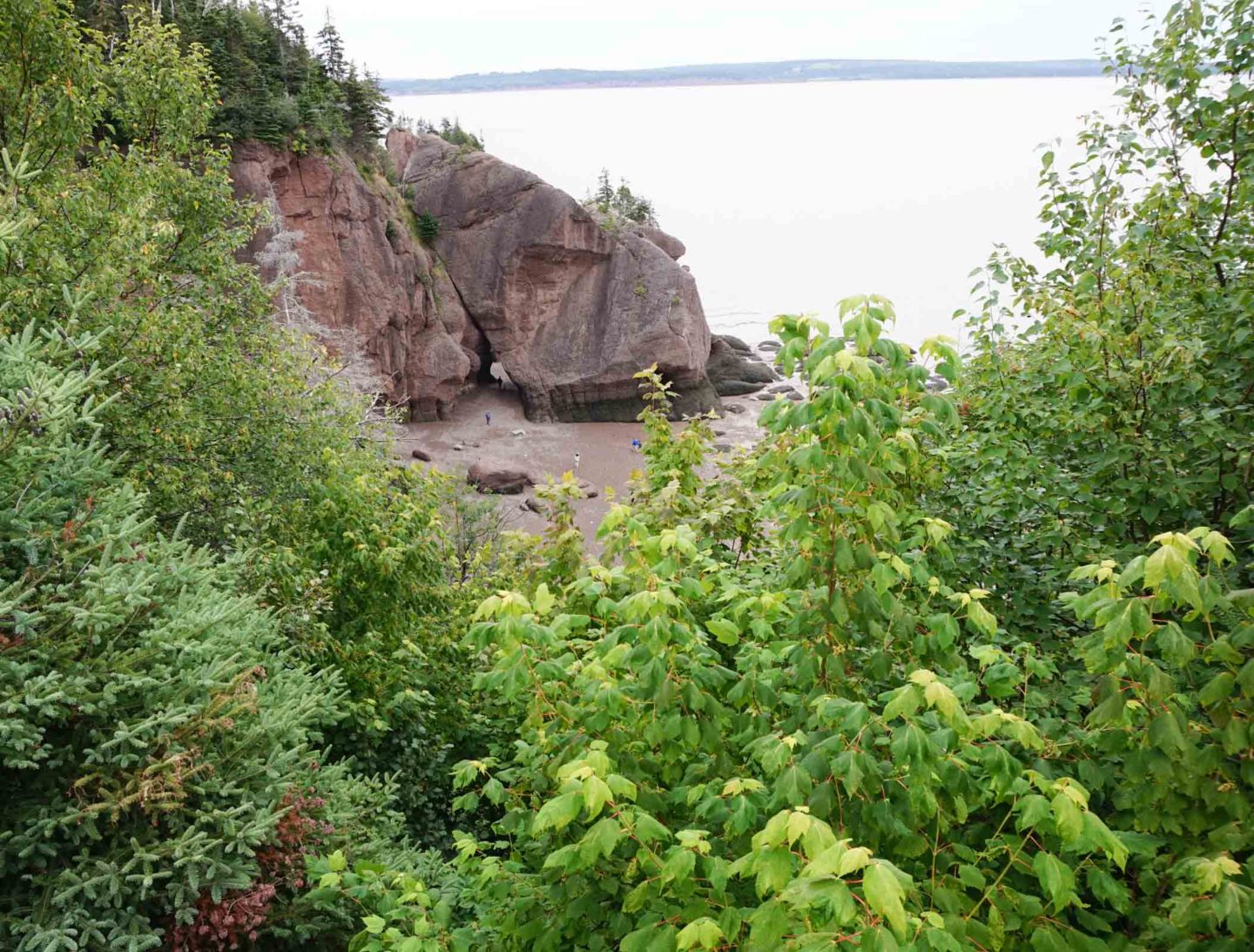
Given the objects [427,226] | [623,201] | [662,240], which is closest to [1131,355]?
[427,226]

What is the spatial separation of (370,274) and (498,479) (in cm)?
1014

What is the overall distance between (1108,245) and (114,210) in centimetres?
1039

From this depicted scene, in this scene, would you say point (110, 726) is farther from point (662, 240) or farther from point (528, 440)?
point (662, 240)

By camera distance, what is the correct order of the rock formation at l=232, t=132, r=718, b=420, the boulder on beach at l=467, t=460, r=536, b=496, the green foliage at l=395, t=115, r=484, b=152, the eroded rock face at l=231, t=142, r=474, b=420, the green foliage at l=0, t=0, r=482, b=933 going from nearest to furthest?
the green foliage at l=0, t=0, r=482, b=933
the eroded rock face at l=231, t=142, r=474, b=420
the boulder on beach at l=467, t=460, r=536, b=496
the rock formation at l=232, t=132, r=718, b=420
the green foliage at l=395, t=115, r=484, b=152

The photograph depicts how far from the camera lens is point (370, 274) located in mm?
36188

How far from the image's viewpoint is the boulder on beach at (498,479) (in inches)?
1378

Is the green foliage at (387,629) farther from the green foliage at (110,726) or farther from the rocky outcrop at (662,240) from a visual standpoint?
the rocky outcrop at (662,240)

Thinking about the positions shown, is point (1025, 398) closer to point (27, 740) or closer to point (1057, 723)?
point (1057, 723)

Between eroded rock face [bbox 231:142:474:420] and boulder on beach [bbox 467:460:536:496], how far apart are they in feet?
13.4

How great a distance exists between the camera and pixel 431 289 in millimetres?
40312

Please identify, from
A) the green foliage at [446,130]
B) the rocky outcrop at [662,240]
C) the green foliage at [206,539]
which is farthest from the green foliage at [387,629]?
the green foliage at [446,130]

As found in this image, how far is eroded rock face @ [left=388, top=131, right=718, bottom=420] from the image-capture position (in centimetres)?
4166

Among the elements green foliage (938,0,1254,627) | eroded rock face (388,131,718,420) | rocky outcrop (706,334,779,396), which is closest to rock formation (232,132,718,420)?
eroded rock face (388,131,718,420)

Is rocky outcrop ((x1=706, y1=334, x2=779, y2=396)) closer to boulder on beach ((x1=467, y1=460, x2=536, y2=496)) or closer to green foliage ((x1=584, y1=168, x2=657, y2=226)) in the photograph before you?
green foliage ((x1=584, y1=168, x2=657, y2=226))
